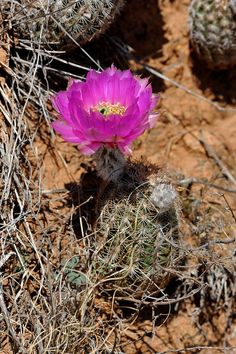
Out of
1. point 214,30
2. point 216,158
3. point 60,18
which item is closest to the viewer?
point 60,18

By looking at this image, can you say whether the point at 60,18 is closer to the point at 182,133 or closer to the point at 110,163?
the point at 110,163

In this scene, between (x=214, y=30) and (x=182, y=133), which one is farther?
(x=182, y=133)

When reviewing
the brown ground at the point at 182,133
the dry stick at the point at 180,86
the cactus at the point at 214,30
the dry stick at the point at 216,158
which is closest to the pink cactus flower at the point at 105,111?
the brown ground at the point at 182,133

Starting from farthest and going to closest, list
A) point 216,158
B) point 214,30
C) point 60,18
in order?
1. point 216,158
2. point 214,30
3. point 60,18

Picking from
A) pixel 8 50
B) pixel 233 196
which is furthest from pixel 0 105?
pixel 233 196

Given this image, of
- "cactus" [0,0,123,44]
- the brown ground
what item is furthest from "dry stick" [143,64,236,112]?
"cactus" [0,0,123,44]

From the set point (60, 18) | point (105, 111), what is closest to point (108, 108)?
point (105, 111)
